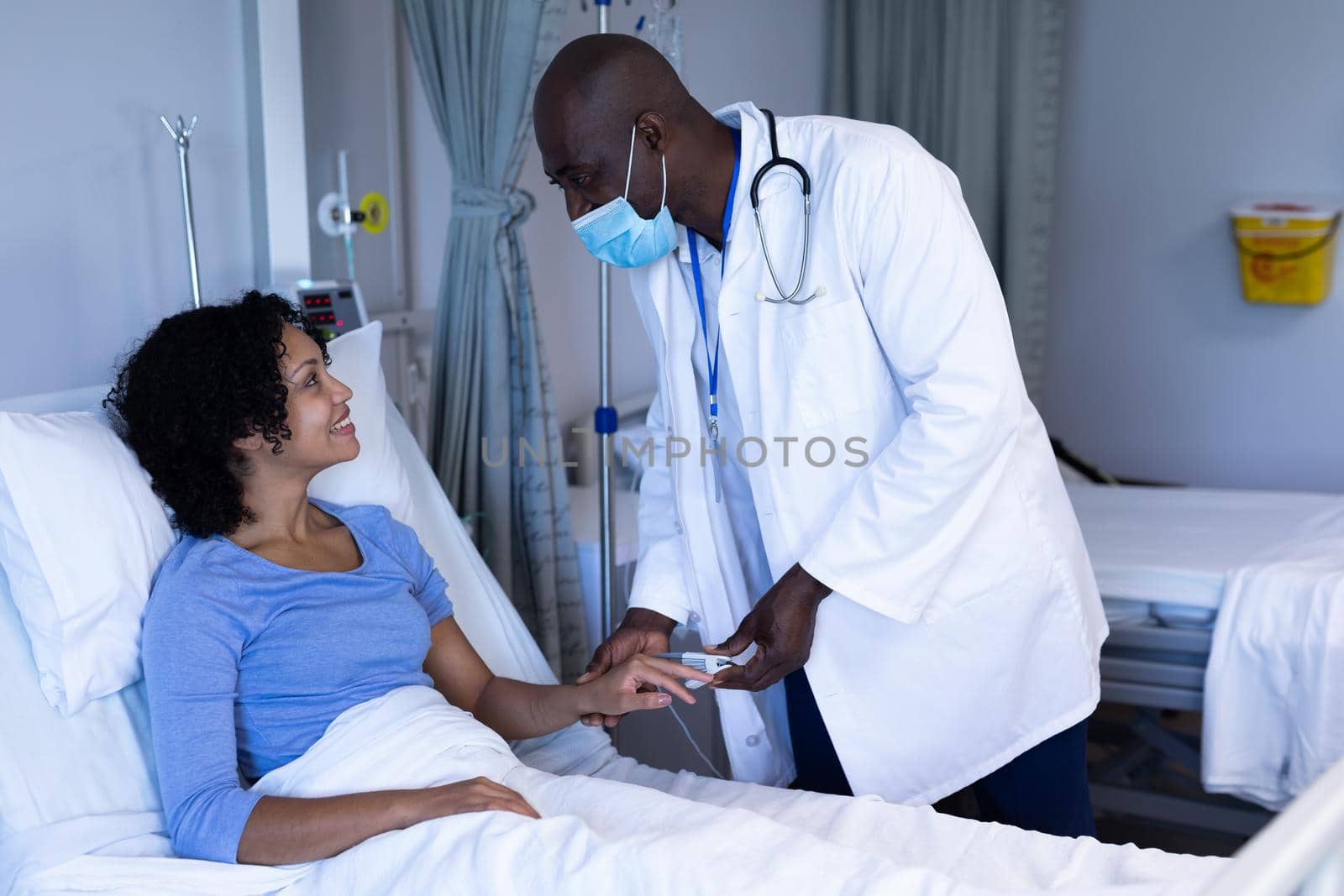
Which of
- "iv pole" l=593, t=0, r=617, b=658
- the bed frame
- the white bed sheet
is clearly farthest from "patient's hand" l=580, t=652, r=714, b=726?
the white bed sheet

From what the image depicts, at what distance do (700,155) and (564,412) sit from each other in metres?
1.58

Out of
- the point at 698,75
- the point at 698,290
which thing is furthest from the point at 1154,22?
the point at 698,290

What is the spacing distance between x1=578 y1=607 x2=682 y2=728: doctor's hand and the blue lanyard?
268 millimetres

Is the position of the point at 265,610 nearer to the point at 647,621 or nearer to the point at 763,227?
the point at 647,621

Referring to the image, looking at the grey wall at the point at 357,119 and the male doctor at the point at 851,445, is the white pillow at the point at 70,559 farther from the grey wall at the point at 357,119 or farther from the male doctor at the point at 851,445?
the grey wall at the point at 357,119

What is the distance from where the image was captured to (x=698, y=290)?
5.32 feet

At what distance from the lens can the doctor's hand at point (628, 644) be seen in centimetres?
159

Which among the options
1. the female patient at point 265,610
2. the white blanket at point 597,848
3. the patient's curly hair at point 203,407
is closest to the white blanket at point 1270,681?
the white blanket at point 597,848

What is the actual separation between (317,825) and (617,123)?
85 centimetres

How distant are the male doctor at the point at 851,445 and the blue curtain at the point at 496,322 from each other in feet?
2.00

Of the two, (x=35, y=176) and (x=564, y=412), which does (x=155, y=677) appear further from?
(x=564, y=412)

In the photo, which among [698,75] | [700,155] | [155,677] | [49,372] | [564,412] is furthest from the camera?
[698,75]

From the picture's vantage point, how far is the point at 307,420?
58.8 inches

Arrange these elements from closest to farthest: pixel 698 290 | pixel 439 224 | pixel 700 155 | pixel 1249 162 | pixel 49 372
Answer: pixel 700 155
pixel 698 290
pixel 49 372
pixel 439 224
pixel 1249 162
